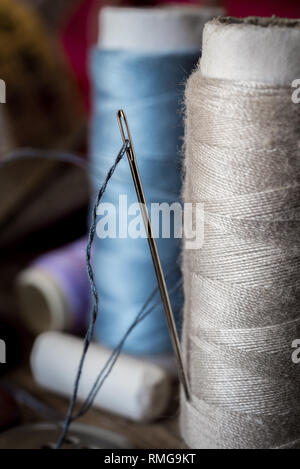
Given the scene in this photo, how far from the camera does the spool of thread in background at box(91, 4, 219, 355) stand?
42.3 inches

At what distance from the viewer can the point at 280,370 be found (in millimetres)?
789

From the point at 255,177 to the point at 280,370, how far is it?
0.24 metres

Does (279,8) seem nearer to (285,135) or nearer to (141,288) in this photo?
(141,288)

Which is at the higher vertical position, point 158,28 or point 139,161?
point 158,28

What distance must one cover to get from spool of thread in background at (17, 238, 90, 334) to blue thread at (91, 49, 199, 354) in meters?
0.04

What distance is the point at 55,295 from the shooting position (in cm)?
126

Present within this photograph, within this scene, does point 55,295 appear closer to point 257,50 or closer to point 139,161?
point 139,161

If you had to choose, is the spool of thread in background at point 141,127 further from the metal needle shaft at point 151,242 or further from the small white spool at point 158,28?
the metal needle shaft at point 151,242

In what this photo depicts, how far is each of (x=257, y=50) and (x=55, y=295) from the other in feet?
2.37

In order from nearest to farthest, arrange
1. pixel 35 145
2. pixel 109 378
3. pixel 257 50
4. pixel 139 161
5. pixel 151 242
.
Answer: pixel 257 50, pixel 151 242, pixel 109 378, pixel 139 161, pixel 35 145

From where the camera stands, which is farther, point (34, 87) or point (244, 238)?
point (34, 87)

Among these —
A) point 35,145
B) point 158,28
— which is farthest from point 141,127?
point 35,145

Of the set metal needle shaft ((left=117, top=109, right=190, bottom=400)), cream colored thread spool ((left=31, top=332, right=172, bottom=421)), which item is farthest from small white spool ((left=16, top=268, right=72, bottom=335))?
metal needle shaft ((left=117, top=109, right=190, bottom=400))
